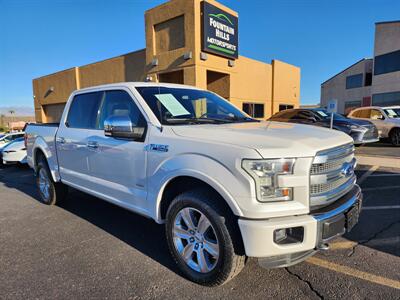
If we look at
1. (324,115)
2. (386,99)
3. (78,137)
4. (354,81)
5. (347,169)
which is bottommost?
(347,169)

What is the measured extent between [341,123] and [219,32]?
22.0 feet

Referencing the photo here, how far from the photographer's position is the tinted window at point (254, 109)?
56.7ft

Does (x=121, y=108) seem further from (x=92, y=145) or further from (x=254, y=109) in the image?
(x=254, y=109)

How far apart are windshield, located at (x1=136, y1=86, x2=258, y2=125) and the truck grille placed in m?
1.32

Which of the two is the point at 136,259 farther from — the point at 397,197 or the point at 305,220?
the point at 397,197

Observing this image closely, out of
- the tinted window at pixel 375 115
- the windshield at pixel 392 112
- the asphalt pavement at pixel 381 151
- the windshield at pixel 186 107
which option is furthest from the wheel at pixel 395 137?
the windshield at pixel 186 107

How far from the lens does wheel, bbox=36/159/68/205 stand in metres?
5.43

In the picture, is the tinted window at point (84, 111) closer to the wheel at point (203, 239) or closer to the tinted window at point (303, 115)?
the wheel at point (203, 239)

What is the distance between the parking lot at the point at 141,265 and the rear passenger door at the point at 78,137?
0.78 metres

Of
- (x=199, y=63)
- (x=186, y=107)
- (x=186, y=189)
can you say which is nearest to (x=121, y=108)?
(x=186, y=107)

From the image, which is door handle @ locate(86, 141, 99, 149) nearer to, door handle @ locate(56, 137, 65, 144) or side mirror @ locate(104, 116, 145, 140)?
side mirror @ locate(104, 116, 145, 140)

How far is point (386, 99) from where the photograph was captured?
3400 cm

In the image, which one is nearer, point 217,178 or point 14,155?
point 217,178

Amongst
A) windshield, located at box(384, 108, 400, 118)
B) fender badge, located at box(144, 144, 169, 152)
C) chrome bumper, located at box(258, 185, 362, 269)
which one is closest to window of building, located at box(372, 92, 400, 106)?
windshield, located at box(384, 108, 400, 118)
